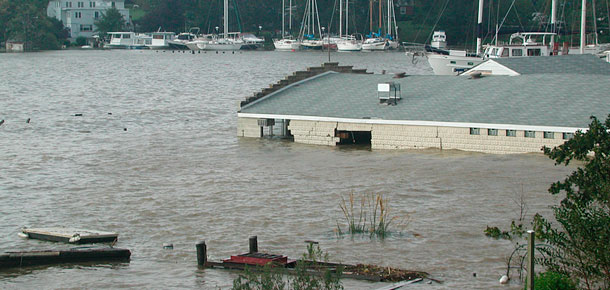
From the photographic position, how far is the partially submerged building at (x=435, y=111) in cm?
3469

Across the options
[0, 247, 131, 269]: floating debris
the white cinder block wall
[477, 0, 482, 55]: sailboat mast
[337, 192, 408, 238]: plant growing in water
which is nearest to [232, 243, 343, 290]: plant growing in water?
[0, 247, 131, 269]: floating debris

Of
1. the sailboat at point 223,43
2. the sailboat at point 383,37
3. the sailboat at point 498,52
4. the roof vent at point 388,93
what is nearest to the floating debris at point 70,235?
the roof vent at point 388,93

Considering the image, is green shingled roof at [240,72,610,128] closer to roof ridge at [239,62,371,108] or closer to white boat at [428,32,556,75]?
roof ridge at [239,62,371,108]

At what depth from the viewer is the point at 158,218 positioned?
88.9 feet

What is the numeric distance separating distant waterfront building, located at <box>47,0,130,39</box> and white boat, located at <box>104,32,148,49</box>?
21.2 feet

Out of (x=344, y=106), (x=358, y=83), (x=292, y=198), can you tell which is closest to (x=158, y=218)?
(x=292, y=198)

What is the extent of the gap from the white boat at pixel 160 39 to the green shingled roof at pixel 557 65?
137 meters

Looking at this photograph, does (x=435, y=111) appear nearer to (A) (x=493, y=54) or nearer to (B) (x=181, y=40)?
(A) (x=493, y=54)

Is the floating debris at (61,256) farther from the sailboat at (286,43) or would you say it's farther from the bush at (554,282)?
the sailboat at (286,43)

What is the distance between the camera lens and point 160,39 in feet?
595

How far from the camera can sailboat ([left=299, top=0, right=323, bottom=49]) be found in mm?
165375

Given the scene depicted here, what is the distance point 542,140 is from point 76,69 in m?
92.8

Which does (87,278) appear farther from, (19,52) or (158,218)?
(19,52)

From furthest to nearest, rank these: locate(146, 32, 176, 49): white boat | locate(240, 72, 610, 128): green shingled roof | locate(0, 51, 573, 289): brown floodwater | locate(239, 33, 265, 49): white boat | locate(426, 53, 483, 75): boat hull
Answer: locate(146, 32, 176, 49): white boat < locate(239, 33, 265, 49): white boat < locate(426, 53, 483, 75): boat hull < locate(240, 72, 610, 128): green shingled roof < locate(0, 51, 573, 289): brown floodwater
